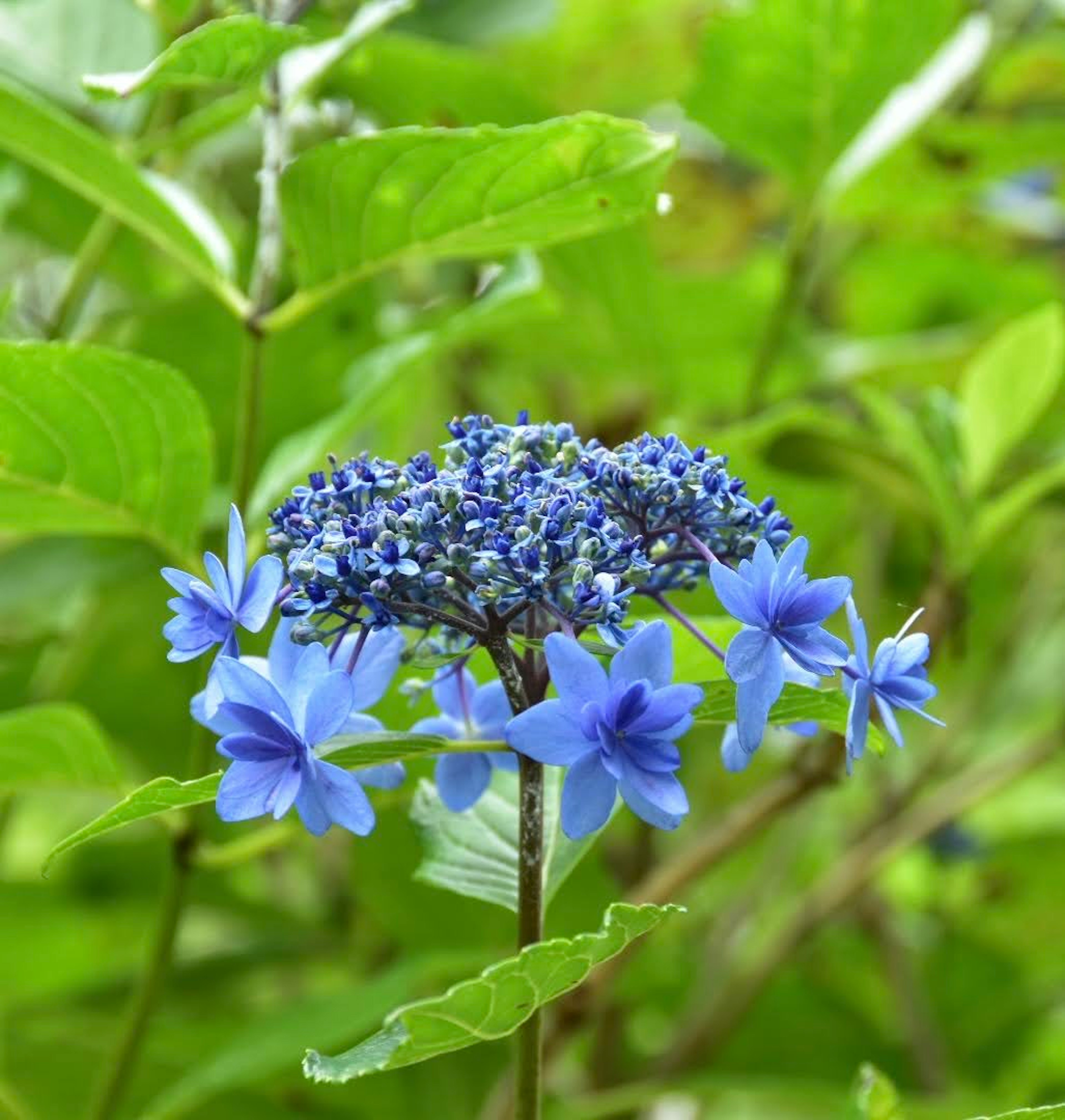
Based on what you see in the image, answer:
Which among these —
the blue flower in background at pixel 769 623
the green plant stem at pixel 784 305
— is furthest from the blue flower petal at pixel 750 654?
the green plant stem at pixel 784 305

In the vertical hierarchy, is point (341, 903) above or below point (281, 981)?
above

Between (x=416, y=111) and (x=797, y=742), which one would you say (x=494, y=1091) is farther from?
(x=416, y=111)

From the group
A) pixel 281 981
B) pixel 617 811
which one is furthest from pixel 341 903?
pixel 617 811

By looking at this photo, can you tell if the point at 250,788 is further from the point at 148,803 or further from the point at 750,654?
the point at 750,654

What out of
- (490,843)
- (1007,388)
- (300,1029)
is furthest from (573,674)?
(1007,388)

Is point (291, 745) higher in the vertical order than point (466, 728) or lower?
higher

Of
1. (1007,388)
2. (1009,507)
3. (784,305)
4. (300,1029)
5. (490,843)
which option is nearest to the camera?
(490,843)
